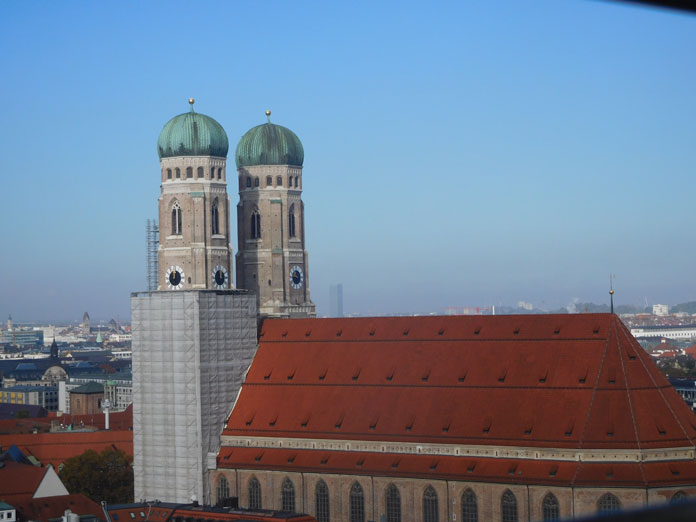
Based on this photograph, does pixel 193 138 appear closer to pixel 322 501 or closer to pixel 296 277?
pixel 296 277

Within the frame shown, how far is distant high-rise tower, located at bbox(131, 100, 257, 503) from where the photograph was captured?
79.5m

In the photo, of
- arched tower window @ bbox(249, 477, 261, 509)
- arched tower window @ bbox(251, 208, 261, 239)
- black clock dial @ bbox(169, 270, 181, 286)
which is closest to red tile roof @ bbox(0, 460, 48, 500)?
black clock dial @ bbox(169, 270, 181, 286)

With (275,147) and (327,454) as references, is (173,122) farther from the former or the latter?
(327,454)

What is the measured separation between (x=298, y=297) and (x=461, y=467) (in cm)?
2785

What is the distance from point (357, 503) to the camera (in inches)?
2803

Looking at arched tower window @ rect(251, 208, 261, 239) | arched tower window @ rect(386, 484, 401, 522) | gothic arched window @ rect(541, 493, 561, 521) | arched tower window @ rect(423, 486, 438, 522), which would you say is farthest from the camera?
arched tower window @ rect(251, 208, 261, 239)

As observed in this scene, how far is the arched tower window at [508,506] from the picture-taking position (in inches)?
2573

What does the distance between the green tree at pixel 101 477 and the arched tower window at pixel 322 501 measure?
25565 mm

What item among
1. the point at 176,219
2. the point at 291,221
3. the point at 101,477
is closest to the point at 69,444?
the point at 101,477

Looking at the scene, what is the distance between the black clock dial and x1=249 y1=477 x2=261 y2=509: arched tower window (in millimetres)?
15822

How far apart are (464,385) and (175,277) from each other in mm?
23710

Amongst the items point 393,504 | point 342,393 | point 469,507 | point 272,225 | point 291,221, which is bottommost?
point 393,504

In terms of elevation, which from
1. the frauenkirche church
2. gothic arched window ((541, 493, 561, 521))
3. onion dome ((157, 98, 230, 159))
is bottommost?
gothic arched window ((541, 493, 561, 521))

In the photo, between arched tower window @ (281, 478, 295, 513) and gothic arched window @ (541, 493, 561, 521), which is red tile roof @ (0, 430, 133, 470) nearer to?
arched tower window @ (281, 478, 295, 513)
